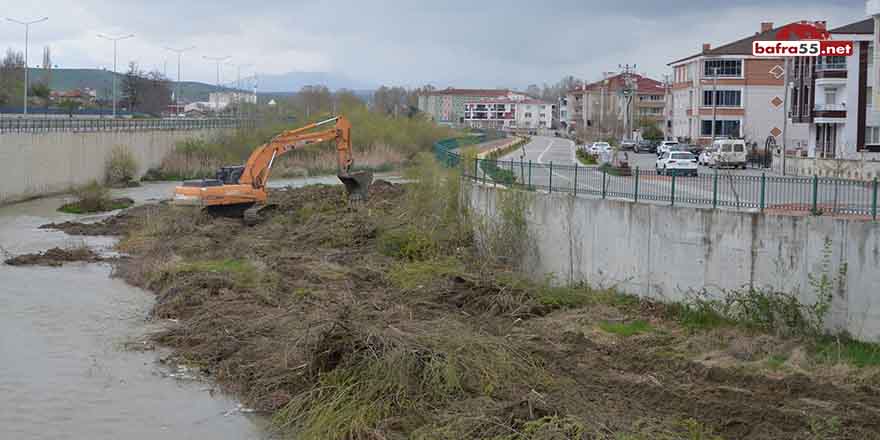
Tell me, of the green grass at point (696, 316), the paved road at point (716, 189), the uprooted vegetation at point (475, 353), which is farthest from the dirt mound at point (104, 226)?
the green grass at point (696, 316)

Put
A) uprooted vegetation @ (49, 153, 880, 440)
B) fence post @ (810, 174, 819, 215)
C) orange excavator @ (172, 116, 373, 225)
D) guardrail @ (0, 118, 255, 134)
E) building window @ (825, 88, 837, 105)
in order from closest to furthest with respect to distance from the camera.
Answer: uprooted vegetation @ (49, 153, 880, 440), fence post @ (810, 174, 819, 215), orange excavator @ (172, 116, 373, 225), guardrail @ (0, 118, 255, 134), building window @ (825, 88, 837, 105)

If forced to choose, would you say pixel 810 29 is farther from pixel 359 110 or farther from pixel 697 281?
pixel 359 110

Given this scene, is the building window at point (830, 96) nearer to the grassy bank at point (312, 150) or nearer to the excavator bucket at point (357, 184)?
the grassy bank at point (312, 150)

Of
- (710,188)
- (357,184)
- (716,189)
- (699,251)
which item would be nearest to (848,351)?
(699,251)

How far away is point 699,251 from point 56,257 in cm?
1877

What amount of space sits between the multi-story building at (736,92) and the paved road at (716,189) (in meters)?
63.2

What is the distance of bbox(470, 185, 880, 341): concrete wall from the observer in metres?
18.9

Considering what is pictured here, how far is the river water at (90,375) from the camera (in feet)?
52.3

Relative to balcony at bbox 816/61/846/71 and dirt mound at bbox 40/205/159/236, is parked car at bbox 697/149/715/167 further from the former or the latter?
dirt mound at bbox 40/205/159/236

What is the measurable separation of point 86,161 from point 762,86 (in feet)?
185

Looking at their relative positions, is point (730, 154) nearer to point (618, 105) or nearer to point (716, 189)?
point (716, 189)

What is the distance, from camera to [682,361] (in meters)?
18.1

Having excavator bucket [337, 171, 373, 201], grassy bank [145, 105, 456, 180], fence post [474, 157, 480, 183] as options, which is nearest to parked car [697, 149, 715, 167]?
grassy bank [145, 105, 456, 180]

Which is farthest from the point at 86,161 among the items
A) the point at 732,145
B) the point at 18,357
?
the point at 18,357
